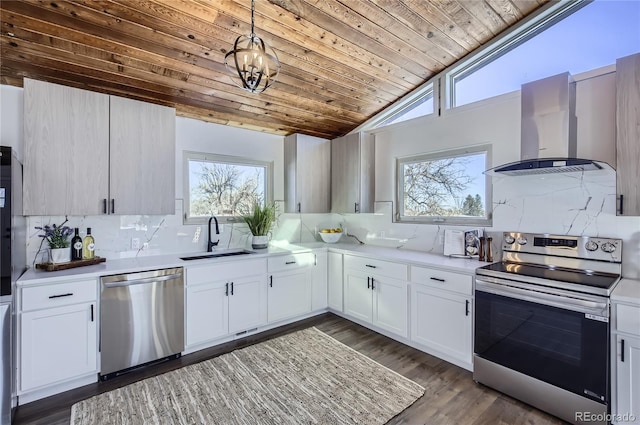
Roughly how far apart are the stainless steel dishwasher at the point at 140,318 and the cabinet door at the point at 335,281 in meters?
1.83

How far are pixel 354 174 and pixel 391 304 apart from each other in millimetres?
1740

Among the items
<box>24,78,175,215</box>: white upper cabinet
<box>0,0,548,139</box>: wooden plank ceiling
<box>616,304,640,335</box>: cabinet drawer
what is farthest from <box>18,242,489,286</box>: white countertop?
<box>0,0,548,139</box>: wooden plank ceiling

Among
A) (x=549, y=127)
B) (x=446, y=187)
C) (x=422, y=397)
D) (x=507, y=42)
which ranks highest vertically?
(x=507, y=42)

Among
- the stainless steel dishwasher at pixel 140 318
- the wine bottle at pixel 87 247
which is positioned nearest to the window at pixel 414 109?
the stainless steel dishwasher at pixel 140 318

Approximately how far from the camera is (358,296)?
3504 millimetres

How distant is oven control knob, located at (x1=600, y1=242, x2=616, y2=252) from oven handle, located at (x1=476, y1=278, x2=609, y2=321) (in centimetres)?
67

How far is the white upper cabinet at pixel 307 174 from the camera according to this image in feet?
13.1

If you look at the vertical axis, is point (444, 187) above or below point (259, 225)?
above

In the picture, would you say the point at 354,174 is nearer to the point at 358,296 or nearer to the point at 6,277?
the point at 358,296

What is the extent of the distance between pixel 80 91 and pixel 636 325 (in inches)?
172

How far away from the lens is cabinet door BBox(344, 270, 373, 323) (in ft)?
11.1

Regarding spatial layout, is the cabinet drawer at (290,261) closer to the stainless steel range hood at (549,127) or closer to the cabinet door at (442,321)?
the cabinet door at (442,321)

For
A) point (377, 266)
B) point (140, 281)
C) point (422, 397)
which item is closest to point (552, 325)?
point (422, 397)

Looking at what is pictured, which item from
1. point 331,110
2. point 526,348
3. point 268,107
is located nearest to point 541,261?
point 526,348
